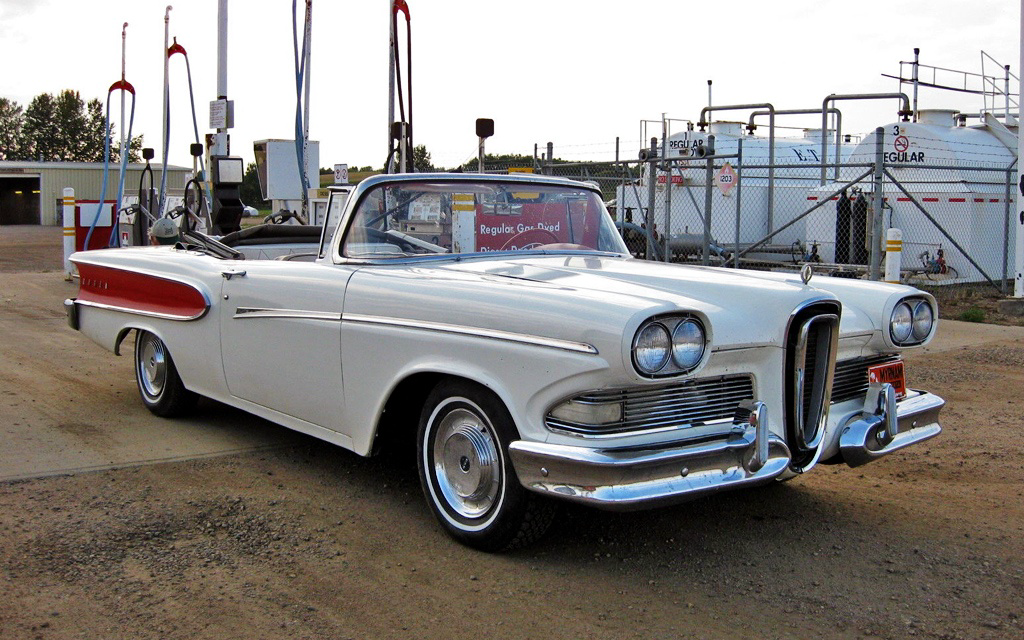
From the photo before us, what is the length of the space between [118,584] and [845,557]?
8.33 ft

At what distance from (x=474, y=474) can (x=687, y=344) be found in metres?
0.94

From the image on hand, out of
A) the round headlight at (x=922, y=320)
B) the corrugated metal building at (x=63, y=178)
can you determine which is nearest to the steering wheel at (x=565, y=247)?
the round headlight at (x=922, y=320)

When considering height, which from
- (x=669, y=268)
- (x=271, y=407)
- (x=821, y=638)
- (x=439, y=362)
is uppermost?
(x=669, y=268)

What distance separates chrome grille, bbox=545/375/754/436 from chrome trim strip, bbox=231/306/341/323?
51.3 inches

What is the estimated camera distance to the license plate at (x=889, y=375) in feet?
12.8

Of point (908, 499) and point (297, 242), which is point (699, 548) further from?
point (297, 242)

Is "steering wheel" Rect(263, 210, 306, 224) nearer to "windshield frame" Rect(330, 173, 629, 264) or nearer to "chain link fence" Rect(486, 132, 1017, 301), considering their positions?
"windshield frame" Rect(330, 173, 629, 264)

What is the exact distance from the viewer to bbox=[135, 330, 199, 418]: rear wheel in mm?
5504

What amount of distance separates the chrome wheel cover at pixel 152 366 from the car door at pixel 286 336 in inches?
34.7

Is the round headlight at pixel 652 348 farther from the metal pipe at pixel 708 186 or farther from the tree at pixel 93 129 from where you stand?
the tree at pixel 93 129

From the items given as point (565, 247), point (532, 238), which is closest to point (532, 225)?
point (532, 238)

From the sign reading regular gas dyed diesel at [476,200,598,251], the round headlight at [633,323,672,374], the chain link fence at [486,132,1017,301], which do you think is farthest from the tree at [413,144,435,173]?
the round headlight at [633,323,672,374]

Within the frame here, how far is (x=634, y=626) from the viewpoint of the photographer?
2975mm

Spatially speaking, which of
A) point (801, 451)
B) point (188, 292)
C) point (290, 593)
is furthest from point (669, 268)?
point (188, 292)
